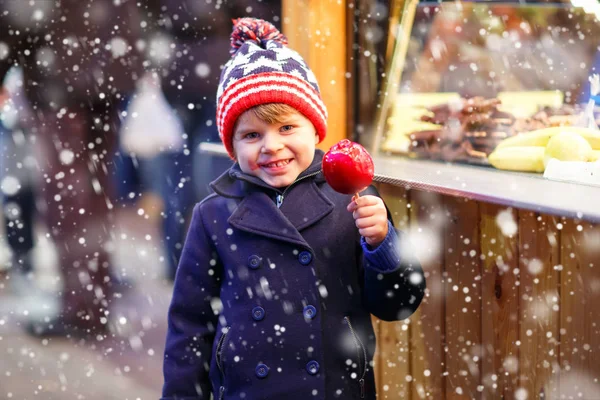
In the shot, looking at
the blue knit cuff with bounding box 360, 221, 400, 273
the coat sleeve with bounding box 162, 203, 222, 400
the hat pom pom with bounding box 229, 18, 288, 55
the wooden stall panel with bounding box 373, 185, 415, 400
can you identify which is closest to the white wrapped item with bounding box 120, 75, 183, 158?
the wooden stall panel with bounding box 373, 185, 415, 400

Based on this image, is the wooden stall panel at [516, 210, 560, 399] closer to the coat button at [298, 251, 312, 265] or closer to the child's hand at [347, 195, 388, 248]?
the child's hand at [347, 195, 388, 248]

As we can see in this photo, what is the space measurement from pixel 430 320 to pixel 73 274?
3840 millimetres

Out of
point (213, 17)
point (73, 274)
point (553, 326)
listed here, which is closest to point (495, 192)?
point (553, 326)

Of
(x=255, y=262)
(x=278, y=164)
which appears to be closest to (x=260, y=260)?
(x=255, y=262)

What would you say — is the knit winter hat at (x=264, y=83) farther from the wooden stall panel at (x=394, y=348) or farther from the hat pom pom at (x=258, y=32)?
the wooden stall panel at (x=394, y=348)

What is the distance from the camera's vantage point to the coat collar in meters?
1.95

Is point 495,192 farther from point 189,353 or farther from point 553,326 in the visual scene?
point 189,353

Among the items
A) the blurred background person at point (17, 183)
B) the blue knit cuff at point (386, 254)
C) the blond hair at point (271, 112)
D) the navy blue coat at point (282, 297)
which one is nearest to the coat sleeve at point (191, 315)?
the navy blue coat at point (282, 297)

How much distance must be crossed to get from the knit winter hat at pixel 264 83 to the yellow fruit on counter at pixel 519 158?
791mm

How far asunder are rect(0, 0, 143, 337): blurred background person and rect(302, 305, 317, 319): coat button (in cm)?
412

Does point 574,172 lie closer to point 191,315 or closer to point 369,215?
point 369,215

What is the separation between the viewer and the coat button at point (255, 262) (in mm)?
1955

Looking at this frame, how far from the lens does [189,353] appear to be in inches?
82.0

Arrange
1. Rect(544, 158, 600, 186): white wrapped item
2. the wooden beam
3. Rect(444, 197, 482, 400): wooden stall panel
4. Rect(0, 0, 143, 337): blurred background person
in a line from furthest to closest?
Rect(0, 0, 143, 337): blurred background person
the wooden beam
Rect(444, 197, 482, 400): wooden stall panel
Rect(544, 158, 600, 186): white wrapped item
